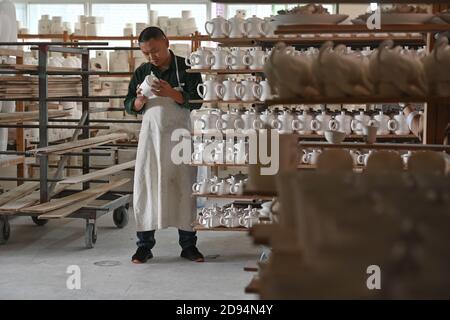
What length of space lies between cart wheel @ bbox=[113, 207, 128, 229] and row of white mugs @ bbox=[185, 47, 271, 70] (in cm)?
193

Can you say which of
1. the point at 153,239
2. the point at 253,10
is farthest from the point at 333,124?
the point at 253,10

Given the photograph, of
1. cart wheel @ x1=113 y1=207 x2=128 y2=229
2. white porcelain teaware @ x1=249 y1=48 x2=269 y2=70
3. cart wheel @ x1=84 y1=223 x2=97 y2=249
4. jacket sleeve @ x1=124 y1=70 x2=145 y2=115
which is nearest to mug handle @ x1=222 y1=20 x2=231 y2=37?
white porcelain teaware @ x1=249 y1=48 x2=269 y2=70

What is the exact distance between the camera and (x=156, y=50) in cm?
550

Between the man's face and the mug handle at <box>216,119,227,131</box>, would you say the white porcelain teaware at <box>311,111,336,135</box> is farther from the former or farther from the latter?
the man's face

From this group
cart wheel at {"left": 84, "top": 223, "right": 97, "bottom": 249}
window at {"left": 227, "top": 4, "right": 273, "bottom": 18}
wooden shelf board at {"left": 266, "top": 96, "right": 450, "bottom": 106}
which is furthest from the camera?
window at {"left": 227, "top": 4, "right": 273, "bottom": 18}

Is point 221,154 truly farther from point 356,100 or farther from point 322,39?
point 356,100

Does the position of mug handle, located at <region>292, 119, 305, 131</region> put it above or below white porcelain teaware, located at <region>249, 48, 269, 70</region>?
below

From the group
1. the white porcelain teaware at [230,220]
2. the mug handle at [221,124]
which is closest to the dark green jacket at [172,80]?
the mug handle at [221,124]

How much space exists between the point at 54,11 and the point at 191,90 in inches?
258

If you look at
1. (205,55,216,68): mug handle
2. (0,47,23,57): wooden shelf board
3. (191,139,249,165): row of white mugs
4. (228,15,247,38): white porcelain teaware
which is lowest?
(191,139,249,165): row of white mugs

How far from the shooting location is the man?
556 cm

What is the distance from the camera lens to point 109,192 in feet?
24.5
